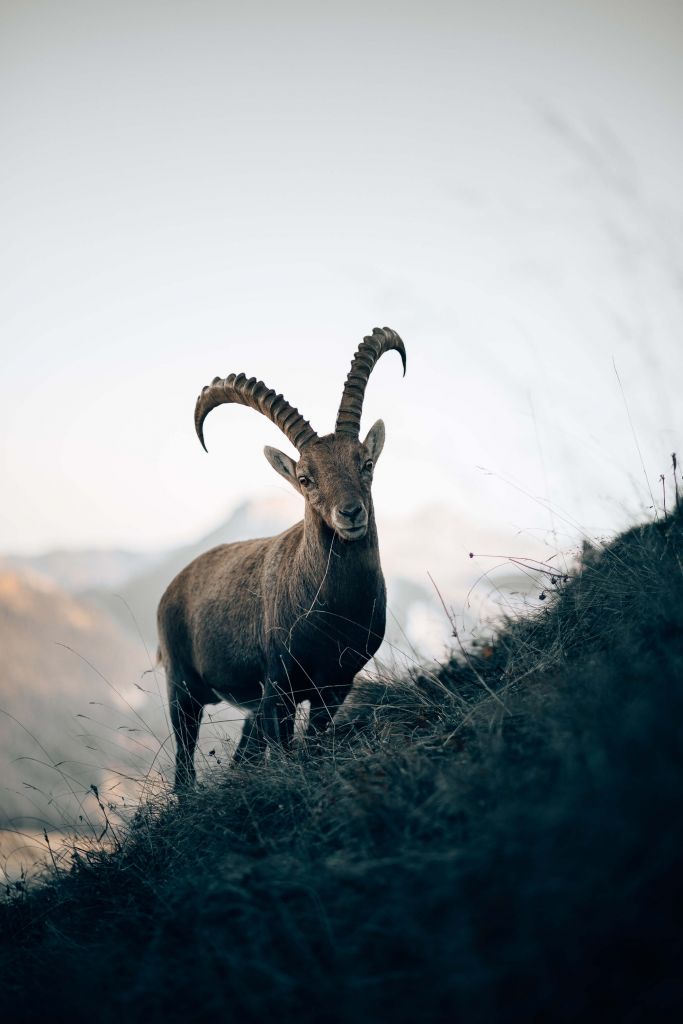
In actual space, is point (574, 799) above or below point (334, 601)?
below

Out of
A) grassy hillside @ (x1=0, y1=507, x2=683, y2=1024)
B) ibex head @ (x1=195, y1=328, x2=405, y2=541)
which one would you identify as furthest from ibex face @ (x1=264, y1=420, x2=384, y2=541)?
grassy hillside @ (x1=0, y1=507, x2=683, y2=1024)

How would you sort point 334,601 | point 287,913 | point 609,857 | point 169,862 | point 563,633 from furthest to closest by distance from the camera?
point 334,601 < point 563,633 < point 169,862 < point 287,913 < point 609,857

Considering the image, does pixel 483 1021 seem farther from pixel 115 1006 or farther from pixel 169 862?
pixel 169 862

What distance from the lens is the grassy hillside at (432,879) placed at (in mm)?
2568

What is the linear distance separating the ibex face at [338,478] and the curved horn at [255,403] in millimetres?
234

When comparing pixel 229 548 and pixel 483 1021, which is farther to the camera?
pixel 229 548

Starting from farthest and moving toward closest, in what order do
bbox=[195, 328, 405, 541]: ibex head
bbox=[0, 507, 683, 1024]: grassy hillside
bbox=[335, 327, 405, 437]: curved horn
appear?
bbox=[335, 327, 405, 437]: curved horn, bbox=[195, 328, 405, 541]: ibex head, bbox=[0, 507, 683, 1024]: grassy hillside

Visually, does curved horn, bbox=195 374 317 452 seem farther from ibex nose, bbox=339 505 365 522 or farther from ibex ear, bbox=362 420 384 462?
ibex nose, bbox=339 505 365 522

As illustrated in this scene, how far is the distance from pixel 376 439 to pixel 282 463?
0.95m

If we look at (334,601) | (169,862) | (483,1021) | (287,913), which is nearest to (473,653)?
(334,601)

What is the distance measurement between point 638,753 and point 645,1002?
83 cm

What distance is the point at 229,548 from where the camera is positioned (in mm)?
9562

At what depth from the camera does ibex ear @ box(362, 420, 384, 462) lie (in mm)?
7414

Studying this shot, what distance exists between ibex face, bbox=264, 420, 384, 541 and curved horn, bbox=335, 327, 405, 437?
0.13 metres
